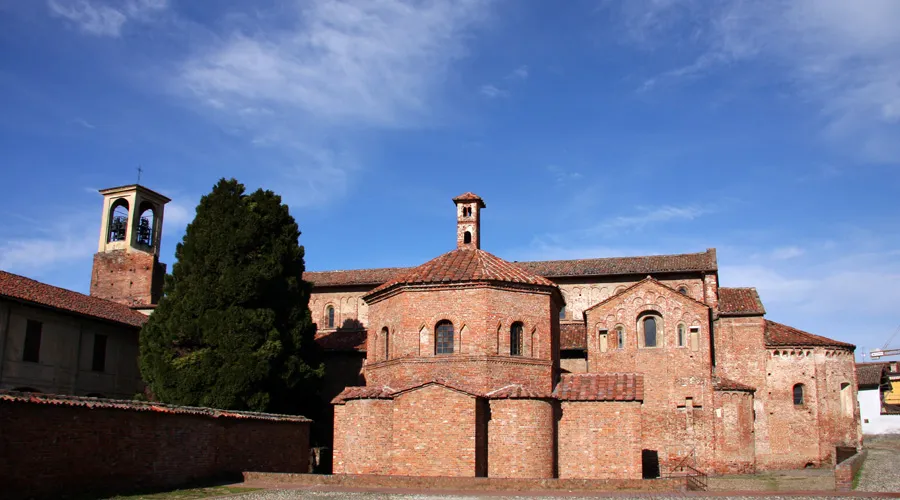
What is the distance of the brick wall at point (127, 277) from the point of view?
126 ft

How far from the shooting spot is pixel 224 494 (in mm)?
16250

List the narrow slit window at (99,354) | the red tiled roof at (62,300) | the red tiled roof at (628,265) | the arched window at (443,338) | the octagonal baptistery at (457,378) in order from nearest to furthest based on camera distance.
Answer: the octagonal baptistery at (457,378), the arched window at (443,338), the red tiled roof at (62,300), the narrow slit window at (99,354), the red tiled roof at (628,265)

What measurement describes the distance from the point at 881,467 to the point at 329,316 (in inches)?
1005

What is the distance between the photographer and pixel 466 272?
23.3 meters

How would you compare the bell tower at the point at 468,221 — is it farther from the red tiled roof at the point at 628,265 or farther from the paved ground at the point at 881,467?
the paved ground at the point at 881,467

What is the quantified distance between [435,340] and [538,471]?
4.98 m

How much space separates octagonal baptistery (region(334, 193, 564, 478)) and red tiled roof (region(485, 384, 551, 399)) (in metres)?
0.04

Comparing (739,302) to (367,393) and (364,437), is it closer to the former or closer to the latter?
(367,393)

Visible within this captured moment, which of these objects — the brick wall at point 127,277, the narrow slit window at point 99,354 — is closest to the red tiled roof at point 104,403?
the narrow slit window at point 99,354

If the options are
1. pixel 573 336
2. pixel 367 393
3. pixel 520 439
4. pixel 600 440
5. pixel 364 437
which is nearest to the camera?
pixel 520 439

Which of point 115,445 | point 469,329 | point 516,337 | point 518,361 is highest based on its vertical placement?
point 469,329

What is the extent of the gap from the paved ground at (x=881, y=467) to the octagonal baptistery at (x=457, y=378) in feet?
27.0

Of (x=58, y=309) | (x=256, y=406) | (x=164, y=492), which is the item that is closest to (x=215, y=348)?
(x=256, y=406)

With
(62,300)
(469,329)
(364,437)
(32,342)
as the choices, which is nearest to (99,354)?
(62,300)
